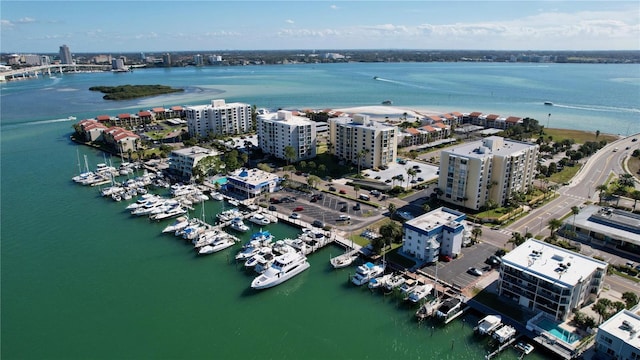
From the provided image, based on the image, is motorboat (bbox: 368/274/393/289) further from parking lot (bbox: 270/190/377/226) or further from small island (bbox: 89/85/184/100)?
small island (bbox: 89/85/184/100)

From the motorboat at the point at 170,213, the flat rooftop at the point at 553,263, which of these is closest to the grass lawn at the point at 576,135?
the flat rooftop at the point at 553,263

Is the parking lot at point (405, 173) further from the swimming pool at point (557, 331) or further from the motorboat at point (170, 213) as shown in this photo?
the swimming pool at point (557, 331)

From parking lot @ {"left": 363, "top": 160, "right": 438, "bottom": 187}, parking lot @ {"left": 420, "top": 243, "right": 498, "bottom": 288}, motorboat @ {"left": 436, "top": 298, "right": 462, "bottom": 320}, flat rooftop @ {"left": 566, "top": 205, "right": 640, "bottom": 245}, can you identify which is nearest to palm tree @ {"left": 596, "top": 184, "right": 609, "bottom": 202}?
flat rooftop @ {"left": 566, "top": 205, "right": 640, "bottom": 245}

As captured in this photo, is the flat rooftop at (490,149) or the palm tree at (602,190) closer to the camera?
the flat rooftop at (490,149)

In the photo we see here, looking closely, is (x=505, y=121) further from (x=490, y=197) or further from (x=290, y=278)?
(x=290, y=278)

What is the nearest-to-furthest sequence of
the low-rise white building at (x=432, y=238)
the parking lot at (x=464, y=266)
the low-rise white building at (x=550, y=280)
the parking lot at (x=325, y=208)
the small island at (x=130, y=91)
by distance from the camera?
the low-rise white building at (x=550, y=280)
the parking lot at (x=464, y=266)
the low-rise white building at (x=432, y=238)
the parking lot at (x=325, y=208)
the small island at (x=130, y=91)

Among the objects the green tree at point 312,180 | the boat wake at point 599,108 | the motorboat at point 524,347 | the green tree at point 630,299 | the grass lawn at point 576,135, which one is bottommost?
the motorboat at point 524,347

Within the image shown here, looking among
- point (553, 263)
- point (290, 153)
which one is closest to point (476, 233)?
point (553, 263)
